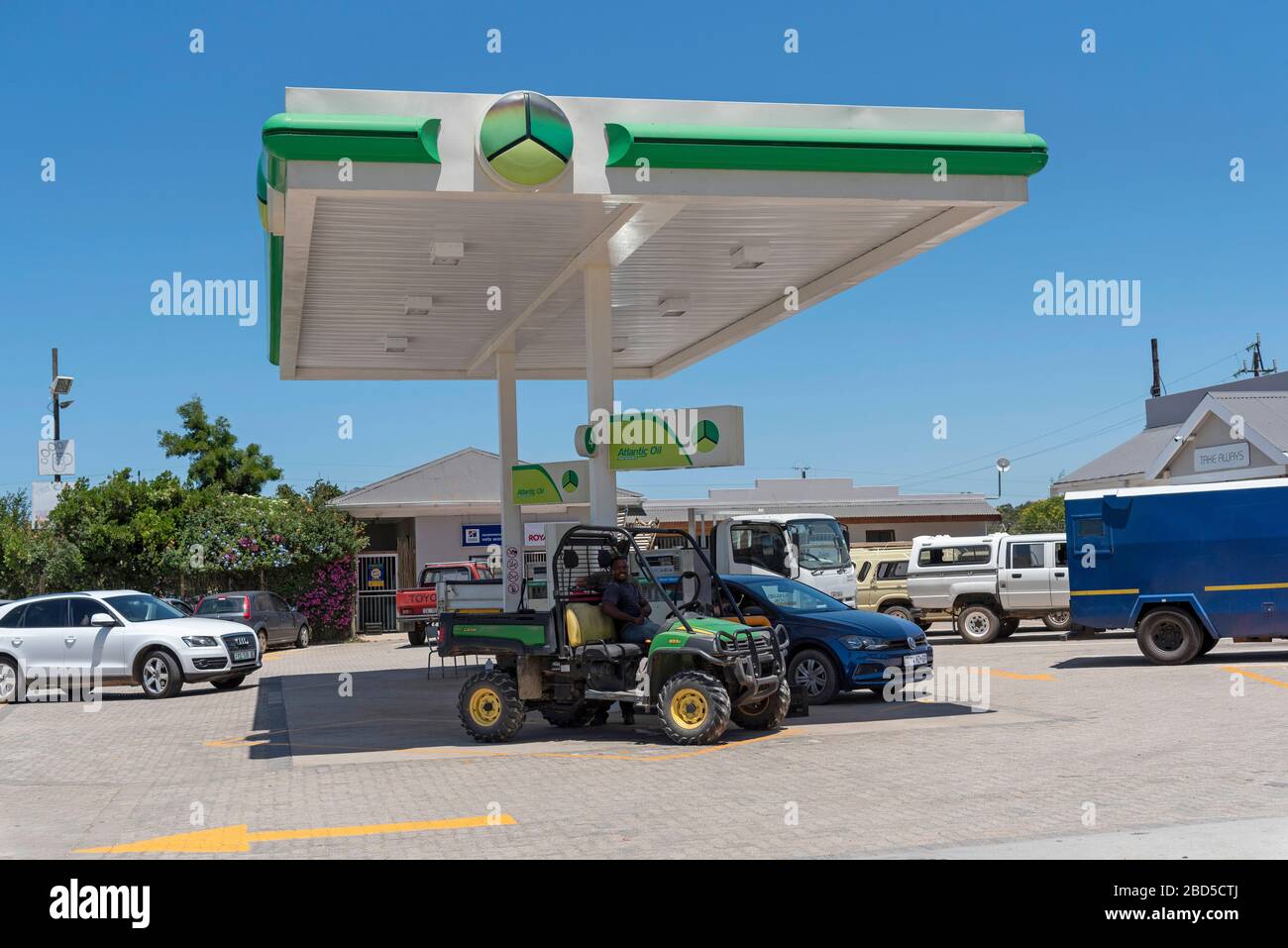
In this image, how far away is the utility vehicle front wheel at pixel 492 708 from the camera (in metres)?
13.7

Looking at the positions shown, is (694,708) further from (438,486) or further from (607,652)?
(438,486)

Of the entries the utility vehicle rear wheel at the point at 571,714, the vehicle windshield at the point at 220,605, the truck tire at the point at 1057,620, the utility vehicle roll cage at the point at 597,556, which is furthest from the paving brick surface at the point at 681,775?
the vehicle windshield at the point at 220,605

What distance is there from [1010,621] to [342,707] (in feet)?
50.7

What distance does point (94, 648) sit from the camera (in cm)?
2059

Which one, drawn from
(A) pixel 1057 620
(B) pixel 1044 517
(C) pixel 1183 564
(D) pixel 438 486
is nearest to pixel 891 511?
(B) pixel 1044 517

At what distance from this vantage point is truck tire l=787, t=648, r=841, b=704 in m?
16.2

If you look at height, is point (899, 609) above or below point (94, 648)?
below

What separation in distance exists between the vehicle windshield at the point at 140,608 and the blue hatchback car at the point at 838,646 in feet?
34.2

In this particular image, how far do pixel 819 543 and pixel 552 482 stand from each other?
806 centimetres

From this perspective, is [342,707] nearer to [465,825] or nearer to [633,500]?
[465,825]

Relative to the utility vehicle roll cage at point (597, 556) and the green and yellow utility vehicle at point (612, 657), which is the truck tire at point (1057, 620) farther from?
the utility vehicle roll cage at point (597, 556)

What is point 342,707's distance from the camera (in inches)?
715
